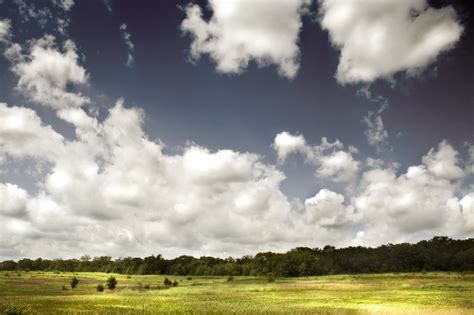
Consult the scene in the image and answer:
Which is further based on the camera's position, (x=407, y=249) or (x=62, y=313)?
(x=407, y=249)

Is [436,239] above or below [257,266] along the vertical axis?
above

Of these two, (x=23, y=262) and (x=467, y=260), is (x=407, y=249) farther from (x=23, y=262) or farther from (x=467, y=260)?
(x=23, y=262)

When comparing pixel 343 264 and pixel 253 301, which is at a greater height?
pixel 343 264

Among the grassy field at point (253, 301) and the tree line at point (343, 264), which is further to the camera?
the tree line at point (343, 264)

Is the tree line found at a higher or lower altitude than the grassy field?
higher

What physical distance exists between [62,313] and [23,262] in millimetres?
191987

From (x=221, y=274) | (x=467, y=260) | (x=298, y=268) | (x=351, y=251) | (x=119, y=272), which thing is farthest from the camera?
(x=351, y=251)

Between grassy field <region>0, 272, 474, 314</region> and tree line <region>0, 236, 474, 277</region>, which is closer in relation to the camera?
grassy field <region>0, 272, 474, 314</region>

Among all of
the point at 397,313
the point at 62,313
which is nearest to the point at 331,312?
the point at 397,313

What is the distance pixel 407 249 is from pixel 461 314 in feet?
453

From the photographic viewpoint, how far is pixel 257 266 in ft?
530

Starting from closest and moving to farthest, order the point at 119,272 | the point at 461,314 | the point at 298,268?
the point at 461,314 → the point at 298,268 → the point at 119,272

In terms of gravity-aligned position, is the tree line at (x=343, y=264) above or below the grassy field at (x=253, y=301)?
above

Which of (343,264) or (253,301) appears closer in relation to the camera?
(253,301)
